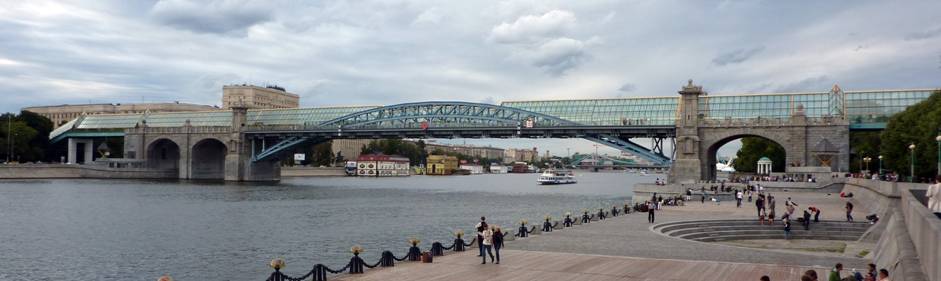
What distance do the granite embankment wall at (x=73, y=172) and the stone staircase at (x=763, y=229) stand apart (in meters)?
90.3

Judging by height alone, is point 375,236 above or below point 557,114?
below

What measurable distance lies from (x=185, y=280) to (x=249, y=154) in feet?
278

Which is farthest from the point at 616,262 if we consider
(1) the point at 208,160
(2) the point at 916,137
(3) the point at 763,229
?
(1) the point at 208,160

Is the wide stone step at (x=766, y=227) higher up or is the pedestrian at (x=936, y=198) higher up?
the pedestrian at (x=936, y=198)

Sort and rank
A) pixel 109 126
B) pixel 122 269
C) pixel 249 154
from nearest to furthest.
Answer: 1. pixel 122 269
2. pixel 249 154
3. pixel 109 126

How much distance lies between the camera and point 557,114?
280 feet

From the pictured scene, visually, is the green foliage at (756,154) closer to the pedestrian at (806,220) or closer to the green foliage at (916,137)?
the green foliage at (916,137)

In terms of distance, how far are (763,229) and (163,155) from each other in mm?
100438

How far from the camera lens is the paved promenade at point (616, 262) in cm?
1900

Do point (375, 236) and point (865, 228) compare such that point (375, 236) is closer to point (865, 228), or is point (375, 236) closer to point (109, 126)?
point (865, 228)

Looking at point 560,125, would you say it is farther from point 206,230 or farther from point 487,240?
point 487,240

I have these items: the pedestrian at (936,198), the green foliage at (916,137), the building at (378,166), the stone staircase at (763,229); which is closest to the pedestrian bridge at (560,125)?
the green foliage at (916,137)

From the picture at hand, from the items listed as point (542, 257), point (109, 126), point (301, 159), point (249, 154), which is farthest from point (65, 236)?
point (301, 159)

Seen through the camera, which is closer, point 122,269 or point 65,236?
point 122,269
